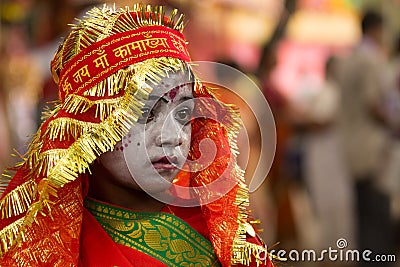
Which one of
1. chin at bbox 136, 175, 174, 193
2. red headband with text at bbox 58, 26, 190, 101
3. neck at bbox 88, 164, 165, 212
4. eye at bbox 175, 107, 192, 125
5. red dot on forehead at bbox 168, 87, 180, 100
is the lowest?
neck at bbox 88, 164, 165, 212

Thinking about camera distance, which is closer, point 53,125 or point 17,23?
point 53,125

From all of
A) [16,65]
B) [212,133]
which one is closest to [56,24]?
A: [16,65]

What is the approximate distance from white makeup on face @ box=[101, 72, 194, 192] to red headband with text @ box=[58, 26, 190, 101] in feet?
0.30

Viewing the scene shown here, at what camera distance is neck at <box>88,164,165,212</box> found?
3416 millimetres

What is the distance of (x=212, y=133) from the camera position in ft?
11.6

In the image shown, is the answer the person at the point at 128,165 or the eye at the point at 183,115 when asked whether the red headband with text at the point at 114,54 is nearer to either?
the person at the point at 128,165

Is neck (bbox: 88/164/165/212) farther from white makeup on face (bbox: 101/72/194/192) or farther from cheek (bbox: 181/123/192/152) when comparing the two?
cheek (bbox: 181/123/192/152)

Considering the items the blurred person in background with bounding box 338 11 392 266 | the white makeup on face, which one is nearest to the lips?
the white makeup on face

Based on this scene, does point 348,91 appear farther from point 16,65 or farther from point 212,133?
point 212,133

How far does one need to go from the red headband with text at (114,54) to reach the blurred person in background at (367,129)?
18.6 ft

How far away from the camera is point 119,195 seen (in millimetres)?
3426

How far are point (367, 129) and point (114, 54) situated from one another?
230 inches

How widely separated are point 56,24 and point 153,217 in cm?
507

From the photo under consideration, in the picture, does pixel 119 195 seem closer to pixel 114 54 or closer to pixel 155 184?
pixel 155 184
